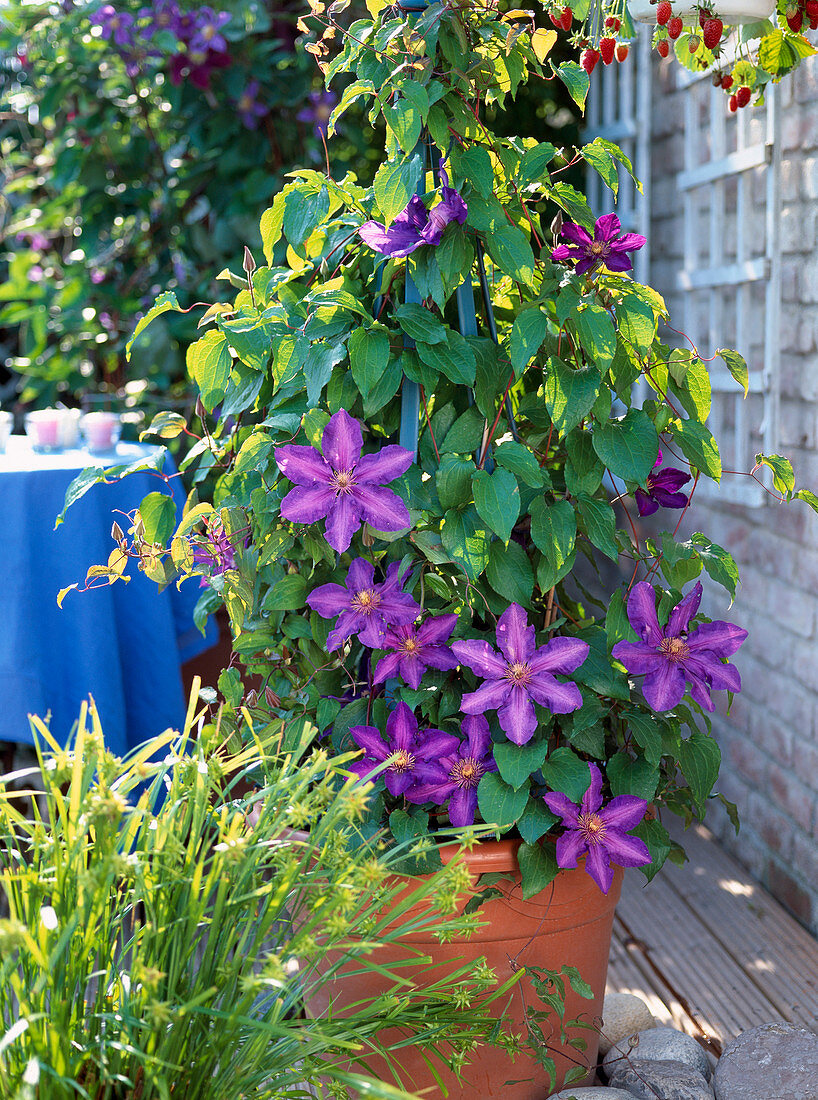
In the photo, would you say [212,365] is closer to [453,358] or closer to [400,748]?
[453,358]

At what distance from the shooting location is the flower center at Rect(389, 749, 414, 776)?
1.07 m

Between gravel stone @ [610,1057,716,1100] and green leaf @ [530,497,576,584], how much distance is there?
669 millimetres

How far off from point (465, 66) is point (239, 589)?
1.97ft

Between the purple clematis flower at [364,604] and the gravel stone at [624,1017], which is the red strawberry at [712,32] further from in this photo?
the gravel stone at [624,1017]

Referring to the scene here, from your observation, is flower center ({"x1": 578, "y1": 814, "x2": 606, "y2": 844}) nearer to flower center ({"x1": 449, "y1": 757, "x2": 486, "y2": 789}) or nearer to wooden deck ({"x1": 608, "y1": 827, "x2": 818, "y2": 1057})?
flower center ({"x1": 449, "y1": 757, "x2": 486, "y2": 789})

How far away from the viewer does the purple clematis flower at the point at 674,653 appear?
3.57 feet

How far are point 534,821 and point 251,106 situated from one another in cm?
234

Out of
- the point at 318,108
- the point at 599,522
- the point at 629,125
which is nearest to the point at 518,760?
the point at 599,522

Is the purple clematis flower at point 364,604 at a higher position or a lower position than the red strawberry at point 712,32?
lower

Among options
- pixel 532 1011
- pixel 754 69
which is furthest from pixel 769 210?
pixel 532 1011

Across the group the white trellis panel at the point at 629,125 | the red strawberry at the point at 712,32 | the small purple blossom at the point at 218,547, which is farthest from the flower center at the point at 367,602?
the white trellis panel at the point at 629,125

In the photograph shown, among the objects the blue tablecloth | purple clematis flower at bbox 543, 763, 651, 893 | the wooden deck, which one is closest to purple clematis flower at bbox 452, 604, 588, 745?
purple clematis flower at bbox 543, 763, 651, 893

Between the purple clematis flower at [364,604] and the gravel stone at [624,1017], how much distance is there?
29.4 inches

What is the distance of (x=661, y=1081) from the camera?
129 cm
